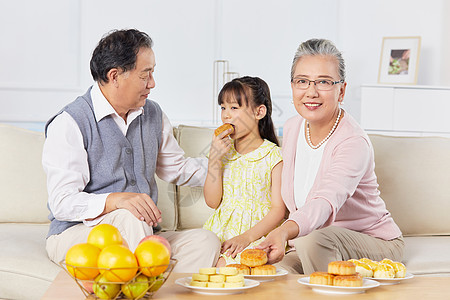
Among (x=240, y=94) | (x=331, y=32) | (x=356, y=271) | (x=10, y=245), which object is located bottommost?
(x=10, y=245)

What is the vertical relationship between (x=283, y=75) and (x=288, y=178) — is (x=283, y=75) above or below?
above

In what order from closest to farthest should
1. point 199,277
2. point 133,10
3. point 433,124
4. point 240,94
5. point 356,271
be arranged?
point 199,277
point 356,271
point 240,94
point 433,124
point 133,10

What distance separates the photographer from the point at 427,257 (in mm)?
2232

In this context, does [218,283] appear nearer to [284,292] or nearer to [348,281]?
[284,292]

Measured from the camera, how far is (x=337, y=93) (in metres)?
2.08

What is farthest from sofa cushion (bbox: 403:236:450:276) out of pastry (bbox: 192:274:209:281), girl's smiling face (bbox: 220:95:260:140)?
pastry (bbox: 192:274:209:281)

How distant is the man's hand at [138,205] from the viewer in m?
1.88

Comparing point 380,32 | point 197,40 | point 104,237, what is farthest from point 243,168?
point 380,32

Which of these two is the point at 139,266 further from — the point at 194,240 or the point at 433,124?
the point at 433,124

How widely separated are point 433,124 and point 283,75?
141 cm

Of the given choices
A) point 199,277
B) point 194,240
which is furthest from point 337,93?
point 199,277

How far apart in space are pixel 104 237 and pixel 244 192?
1.13 meters

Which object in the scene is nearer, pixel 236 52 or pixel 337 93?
pixel 337 93

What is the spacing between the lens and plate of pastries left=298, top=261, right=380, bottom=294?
1379 mm
